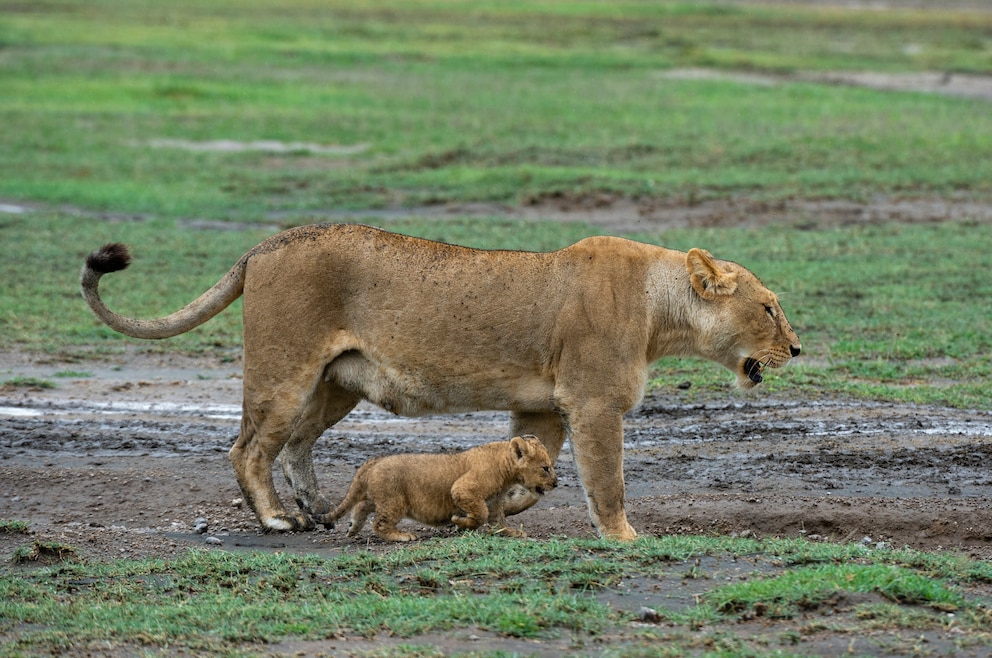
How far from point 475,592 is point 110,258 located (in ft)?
9.63

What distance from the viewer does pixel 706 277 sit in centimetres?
725

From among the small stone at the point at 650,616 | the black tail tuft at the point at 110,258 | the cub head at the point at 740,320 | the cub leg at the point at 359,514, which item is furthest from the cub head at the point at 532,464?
the black tail tuft at the point at 110,258

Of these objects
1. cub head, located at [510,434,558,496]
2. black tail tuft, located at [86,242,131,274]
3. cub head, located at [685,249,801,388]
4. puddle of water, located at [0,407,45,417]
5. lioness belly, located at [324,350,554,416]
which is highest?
black tail tuft, located at [86,242,131,274]

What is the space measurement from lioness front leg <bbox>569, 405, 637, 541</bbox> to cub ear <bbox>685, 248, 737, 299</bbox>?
854 millimetres

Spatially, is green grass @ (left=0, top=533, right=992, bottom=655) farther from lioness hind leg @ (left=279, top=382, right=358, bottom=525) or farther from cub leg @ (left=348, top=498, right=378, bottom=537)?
lioness hind leg @ (left=279, top=382, right=358, bottom=525)

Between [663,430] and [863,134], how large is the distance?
13.6 meters

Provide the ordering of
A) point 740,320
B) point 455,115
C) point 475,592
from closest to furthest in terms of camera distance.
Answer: point 475,592
point 740,320
point 455,115

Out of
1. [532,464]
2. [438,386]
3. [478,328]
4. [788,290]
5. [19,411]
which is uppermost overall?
[478,328]

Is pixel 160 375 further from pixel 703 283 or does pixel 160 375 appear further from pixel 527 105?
pixel 527 105

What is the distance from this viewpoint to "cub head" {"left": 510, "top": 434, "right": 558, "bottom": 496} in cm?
700

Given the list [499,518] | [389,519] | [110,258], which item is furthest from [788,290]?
[110,258]

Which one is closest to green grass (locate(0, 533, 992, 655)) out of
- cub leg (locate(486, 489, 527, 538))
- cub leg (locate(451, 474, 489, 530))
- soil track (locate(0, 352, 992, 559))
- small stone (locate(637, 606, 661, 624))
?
small stone (locate(637, 606, 661, 624))

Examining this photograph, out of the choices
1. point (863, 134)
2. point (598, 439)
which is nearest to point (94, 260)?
point (598, 439)

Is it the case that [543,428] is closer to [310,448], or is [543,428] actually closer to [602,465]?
[602,465]
